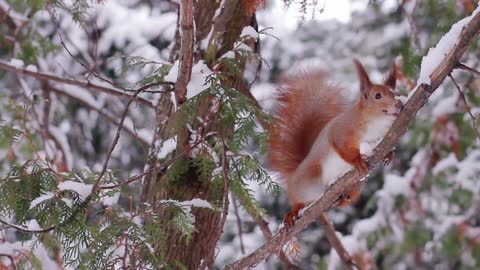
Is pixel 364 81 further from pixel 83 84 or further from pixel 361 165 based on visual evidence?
pixel 83 84

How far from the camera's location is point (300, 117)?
1737 millimetres

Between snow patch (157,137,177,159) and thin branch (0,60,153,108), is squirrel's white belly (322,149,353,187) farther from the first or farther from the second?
thin branch (0,60,153,108)

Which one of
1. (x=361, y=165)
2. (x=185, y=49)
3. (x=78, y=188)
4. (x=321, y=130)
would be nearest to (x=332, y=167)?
(x=321, y=130)

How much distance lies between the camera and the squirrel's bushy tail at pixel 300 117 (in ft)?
5.57

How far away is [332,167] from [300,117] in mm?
185

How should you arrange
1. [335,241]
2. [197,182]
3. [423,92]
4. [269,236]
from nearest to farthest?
[423,92], [197,182], [269,236], [335,241]

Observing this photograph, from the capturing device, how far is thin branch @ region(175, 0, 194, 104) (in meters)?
1.29

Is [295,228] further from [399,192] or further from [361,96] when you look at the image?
[399,192]

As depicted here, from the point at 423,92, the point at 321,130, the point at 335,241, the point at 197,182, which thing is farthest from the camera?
the point at 335,241

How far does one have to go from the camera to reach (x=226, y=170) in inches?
49.5

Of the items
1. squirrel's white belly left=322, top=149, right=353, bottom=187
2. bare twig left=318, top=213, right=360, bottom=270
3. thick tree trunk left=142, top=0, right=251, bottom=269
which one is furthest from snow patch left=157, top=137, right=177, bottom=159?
bare twig left=318, top=213, right=360, bottom=270

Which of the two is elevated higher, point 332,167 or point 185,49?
point 185,49

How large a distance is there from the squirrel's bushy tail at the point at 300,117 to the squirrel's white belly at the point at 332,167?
132 millimetres

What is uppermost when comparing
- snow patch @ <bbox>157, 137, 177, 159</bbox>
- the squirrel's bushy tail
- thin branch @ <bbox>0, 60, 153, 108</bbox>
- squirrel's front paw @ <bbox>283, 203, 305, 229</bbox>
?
thin branch @ <bbox>0, 60, 153, 108</bbox>
